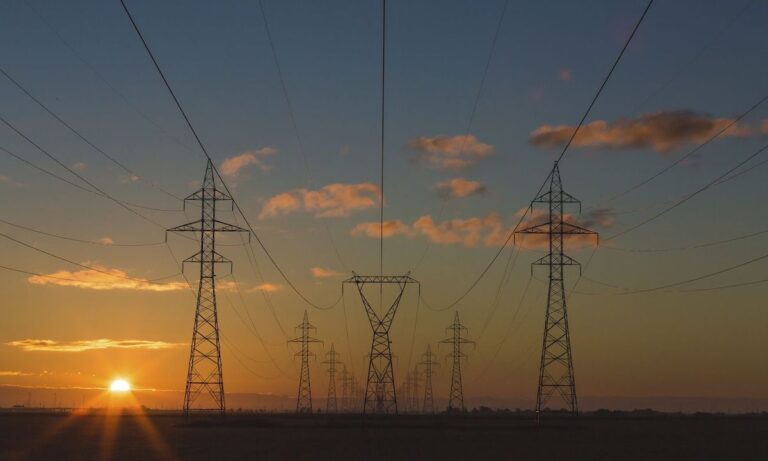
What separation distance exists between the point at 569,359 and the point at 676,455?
1137 inches

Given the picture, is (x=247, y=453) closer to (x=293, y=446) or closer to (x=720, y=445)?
(x=293, y=446)

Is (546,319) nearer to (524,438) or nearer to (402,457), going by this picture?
(524,438)

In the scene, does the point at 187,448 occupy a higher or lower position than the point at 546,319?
lower

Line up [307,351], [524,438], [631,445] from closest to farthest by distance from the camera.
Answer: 1. [631,445]
2. [524,438]
3. [307,351]

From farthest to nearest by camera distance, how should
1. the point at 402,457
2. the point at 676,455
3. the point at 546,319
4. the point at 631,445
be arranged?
the point at 546,319, the point at 631,445, the point at 676,455, the point at 402,457

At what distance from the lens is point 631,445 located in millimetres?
61750

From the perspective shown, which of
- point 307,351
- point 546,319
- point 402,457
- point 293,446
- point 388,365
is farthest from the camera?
point 307,351

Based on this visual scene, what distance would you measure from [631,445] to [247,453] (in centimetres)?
2660

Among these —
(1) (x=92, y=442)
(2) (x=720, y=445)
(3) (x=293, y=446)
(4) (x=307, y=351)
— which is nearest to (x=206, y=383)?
(1) (x=92, y=442)

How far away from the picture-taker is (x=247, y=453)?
50.0 m

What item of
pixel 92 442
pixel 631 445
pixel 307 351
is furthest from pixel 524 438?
pixel 307 351

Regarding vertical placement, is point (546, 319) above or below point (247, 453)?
above

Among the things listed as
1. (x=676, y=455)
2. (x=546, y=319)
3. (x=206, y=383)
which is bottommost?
(x=676, y=455)

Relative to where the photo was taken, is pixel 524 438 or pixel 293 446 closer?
pixel 293 446
